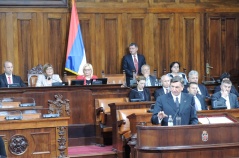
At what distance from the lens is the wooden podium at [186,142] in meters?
6.17

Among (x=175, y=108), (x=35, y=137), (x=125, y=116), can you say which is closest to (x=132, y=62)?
(x=125, y=116)

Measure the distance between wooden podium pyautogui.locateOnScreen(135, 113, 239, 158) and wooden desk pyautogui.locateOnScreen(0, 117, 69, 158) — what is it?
1.35m

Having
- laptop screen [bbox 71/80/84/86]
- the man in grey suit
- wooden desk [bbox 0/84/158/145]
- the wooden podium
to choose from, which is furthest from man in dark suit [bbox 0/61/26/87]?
the wooden podium

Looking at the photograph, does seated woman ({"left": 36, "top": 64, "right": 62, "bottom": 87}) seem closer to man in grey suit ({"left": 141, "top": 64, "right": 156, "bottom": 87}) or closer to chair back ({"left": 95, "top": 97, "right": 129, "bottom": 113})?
chair back ({"left": 95, "top": 97, "right": 129, "bottom": 113})

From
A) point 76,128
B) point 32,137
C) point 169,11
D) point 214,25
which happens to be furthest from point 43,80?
point 214,25

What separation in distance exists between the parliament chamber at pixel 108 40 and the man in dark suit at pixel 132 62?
429 millimetres

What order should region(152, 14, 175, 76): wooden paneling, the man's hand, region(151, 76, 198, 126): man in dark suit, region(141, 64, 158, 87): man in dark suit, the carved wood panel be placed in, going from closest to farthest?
the man's hand
region(151, 76, 198, 126): man in dark suit
region(141, 64, 158, 87): man in dark suit
region(152, 14, 175, 76): wooden paneling
the carved wood panel

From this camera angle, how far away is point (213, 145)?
20.7 ft

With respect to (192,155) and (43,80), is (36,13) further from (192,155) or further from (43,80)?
(192,155)

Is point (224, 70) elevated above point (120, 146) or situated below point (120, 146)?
above

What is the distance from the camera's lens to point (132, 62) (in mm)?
11234

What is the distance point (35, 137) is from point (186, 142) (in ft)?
Result: 6.70

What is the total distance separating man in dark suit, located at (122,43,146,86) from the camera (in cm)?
1117

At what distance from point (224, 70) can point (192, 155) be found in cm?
648
